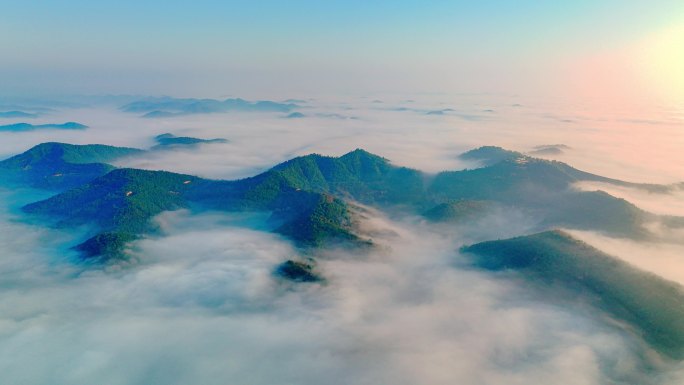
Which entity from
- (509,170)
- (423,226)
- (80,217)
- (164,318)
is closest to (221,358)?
(164,318)

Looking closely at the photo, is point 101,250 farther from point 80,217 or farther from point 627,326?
point 627,326

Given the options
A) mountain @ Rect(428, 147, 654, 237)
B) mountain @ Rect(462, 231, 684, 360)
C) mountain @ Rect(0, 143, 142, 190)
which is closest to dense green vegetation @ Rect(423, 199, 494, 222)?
mountain @ Rect(428, 147, 654, 237)

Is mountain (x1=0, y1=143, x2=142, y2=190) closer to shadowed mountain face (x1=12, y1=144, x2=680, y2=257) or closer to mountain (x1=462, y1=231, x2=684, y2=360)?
shadowed mountain face (x1=12, y1=144, x2=680, y2=257)

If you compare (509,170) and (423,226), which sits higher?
(509,170)

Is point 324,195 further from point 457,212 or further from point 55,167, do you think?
point 55,167

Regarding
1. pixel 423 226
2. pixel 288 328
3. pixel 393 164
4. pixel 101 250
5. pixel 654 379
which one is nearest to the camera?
pixel 654 379

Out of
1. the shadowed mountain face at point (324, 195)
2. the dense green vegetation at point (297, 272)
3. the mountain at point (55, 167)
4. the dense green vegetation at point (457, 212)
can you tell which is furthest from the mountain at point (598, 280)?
the mountain at point (55, 167)
